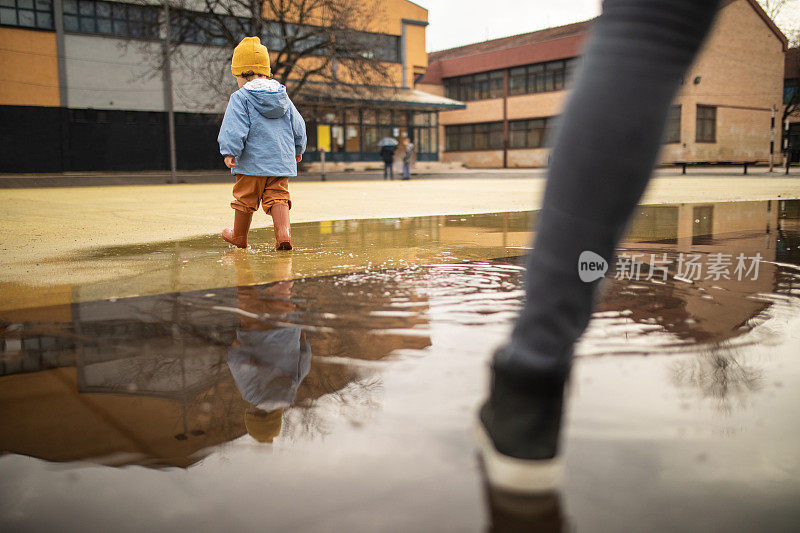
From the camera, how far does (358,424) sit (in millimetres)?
1419

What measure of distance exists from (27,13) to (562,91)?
86.5 ft

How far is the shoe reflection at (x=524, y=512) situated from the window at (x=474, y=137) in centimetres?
4978

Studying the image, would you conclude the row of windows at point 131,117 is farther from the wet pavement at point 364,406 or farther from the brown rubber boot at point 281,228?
the wet pavement at point 364,406

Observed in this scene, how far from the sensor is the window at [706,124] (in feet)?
132

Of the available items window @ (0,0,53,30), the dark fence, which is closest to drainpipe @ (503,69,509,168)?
the dark fence

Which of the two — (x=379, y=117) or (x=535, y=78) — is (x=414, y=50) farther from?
(x=535, y=78)

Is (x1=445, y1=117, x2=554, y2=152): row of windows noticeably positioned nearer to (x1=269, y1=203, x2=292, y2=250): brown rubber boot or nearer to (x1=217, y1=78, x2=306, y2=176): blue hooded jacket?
(x1=217, y1=78, x2=306, y2=176): blue hooded jacket

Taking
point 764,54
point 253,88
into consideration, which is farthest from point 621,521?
point 764,54

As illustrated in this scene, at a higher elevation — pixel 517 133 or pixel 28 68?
pixel 28 68

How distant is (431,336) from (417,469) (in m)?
0.95

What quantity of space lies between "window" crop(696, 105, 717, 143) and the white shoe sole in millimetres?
42986

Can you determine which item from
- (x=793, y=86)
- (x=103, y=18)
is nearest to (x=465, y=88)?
(x=793, y=86)

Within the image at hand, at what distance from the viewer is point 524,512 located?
107 centimetres

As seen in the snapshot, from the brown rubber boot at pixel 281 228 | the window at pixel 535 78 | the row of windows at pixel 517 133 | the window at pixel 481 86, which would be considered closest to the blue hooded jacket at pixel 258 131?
the brown rubber boot at pixel 281 228
